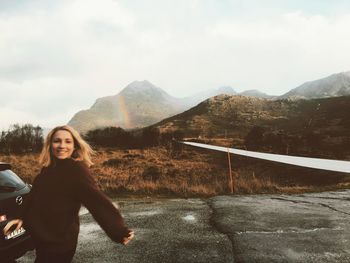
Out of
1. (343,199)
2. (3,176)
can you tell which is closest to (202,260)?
(3,176)

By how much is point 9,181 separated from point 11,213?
0.58 meters

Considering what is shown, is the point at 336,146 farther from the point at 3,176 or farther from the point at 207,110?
the point at 207,110

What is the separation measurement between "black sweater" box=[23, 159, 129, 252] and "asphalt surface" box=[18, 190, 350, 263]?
2710 millimetres

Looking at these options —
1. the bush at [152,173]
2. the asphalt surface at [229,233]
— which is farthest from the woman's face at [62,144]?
the bush at [152,173]

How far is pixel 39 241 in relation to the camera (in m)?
2.88

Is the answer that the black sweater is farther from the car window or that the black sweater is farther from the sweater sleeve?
the car window

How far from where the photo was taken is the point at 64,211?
9.37ft

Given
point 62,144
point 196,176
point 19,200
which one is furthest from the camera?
point 196,176

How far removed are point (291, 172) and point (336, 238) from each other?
19.1 metres

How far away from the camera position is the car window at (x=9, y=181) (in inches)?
191

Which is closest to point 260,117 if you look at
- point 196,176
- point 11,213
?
point 196,176

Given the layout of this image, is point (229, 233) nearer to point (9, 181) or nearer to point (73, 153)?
point (9, 181)

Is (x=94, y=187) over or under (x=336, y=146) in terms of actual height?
over

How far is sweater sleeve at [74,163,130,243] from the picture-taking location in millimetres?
2727
